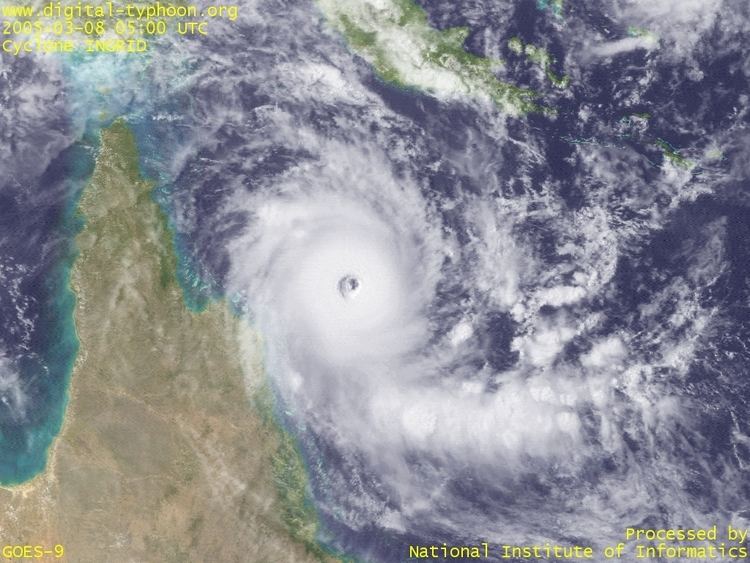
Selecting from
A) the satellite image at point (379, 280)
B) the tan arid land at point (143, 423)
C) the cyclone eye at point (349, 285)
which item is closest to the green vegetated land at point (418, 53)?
the satellite image at point (379, 280)

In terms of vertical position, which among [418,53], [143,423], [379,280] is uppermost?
[418,53]

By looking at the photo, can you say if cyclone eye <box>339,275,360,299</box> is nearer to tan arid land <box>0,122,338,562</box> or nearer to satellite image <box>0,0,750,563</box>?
satellite image <box>0,0,750,563</box>

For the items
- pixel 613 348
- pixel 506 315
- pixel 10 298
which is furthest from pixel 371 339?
pixel 10 298

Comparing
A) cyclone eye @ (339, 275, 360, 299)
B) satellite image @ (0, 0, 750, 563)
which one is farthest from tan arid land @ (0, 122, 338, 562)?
cyclone eye @ (339, 275, 360, 299)

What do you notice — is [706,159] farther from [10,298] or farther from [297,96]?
[10,298]

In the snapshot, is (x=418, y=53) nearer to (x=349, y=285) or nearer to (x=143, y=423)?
(x=349, y=285)

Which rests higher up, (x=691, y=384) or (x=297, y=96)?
(x=297, y=96)

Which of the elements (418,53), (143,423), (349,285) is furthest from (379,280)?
(143,423)
